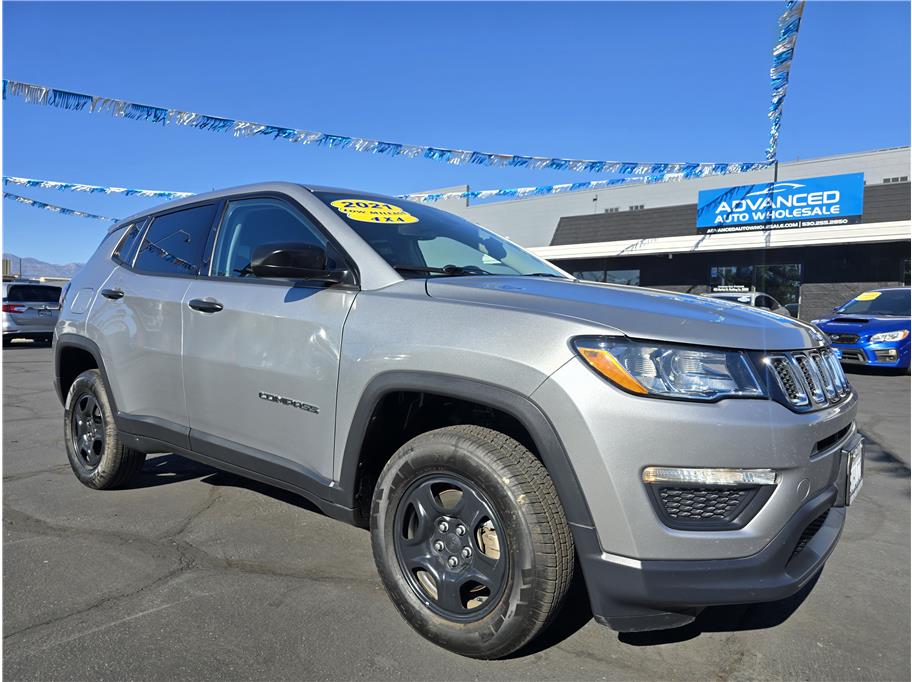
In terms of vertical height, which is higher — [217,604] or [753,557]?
[753,557]

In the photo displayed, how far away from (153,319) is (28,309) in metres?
14.8

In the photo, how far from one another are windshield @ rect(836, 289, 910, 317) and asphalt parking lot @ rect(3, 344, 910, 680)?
9073 millimetres

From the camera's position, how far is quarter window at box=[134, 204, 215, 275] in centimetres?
351

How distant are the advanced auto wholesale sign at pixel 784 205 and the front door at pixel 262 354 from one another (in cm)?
1904

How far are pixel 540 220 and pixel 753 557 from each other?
89.5ft

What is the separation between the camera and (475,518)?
7.29 ft

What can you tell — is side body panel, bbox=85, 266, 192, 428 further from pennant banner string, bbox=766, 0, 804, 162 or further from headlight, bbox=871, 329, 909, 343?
headlight, bbox=871, 329, 909, 343

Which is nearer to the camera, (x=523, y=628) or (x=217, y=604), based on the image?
(x=523, y=628)

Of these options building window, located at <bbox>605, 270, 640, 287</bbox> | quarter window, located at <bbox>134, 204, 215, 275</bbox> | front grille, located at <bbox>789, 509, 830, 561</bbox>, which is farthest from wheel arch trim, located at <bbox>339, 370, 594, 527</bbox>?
building window, located at <bbox>605, 270, 640, 287</bbox>

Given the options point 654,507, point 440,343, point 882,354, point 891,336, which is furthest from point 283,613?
point 891,336

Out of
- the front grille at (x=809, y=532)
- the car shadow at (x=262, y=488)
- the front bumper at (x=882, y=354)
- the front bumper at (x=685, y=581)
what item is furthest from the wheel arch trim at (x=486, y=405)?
the front bumper at (x=882, y=354)

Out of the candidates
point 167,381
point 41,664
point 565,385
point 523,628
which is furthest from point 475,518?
point 167,381

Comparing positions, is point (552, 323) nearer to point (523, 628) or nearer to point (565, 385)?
point (565, 385)

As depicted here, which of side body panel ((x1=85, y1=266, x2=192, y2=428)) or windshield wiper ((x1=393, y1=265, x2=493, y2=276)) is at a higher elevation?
windshield wiper ((x1=393, y1=265, x2=493, y2=276))
